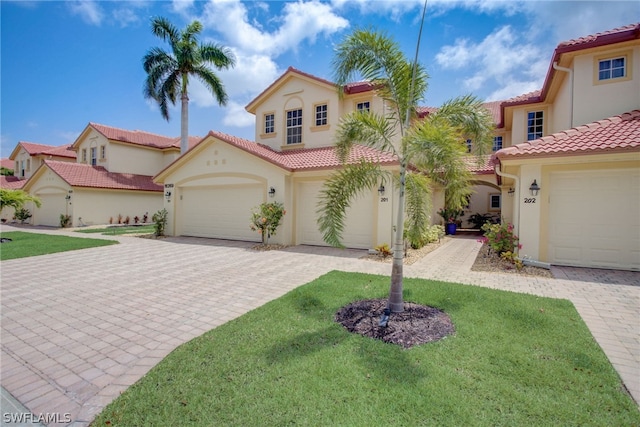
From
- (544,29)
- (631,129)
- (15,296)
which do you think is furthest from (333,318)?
(544,29)

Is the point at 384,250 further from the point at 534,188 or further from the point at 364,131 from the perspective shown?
the point at 364,131

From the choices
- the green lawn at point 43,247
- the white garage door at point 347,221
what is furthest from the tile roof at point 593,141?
the green lawn at point 43,247

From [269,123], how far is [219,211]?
21.6 feet

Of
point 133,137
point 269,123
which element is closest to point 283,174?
point 269,123

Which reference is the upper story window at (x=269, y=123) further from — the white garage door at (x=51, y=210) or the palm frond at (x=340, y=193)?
the white garage door at (x=51, y=210)

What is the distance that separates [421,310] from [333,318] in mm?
1638

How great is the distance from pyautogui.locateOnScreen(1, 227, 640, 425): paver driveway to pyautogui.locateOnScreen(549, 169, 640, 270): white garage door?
1026 millimetres

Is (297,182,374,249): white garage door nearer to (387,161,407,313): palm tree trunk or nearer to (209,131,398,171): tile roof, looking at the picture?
(209,131,398,171): tile roof

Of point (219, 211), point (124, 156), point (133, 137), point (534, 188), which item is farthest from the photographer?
point (133, 137)

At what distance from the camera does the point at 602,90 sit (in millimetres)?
11000

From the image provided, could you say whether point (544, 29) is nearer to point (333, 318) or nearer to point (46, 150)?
point (333, 318)

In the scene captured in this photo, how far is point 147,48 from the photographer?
2253 centimetres

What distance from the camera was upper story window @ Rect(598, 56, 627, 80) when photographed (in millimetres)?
10820

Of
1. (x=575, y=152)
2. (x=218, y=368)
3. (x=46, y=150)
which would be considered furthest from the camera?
(x=46, y=150)
